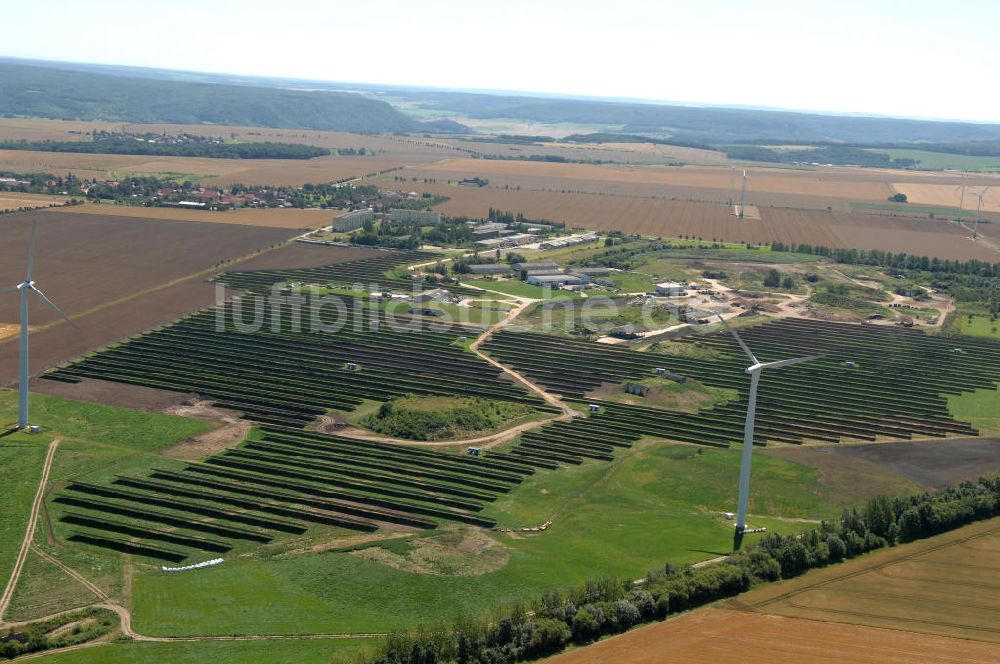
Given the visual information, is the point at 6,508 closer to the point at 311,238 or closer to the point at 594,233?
the point at 311,238

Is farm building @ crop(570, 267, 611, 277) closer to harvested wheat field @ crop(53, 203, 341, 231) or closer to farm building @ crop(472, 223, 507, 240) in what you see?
farm building @ crop(472, 223, 507, 240)

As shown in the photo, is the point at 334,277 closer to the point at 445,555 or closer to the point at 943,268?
the point at 445,555

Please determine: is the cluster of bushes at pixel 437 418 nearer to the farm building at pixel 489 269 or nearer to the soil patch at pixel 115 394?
the soil patch at pixel 115 394

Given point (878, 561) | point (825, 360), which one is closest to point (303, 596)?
point (878, 561)

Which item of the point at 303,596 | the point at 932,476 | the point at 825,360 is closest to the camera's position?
the point at 303,596

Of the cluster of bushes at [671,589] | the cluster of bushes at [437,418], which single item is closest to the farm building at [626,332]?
the cluster of bushes at [437,418]

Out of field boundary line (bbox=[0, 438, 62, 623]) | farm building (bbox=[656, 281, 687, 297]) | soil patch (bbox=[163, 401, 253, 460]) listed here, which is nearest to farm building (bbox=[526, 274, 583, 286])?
farm building (bbox=[656, 281, 687, 297])
